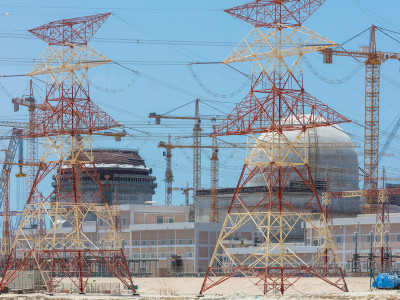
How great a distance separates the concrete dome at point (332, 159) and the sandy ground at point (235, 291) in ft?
114

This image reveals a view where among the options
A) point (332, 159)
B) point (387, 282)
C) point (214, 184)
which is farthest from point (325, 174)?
point (387, 282)

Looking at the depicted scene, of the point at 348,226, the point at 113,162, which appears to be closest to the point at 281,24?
the point at 348,226

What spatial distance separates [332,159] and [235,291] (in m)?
53.1

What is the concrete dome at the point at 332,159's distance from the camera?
5074 inches

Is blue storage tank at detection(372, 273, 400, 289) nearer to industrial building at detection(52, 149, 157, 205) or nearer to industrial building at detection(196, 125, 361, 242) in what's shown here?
industrial building at detection(196, 125, 361, 242)

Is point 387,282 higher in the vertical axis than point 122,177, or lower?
lower

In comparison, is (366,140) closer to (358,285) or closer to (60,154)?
(358,285)

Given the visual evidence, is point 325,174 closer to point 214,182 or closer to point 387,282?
point 214,182

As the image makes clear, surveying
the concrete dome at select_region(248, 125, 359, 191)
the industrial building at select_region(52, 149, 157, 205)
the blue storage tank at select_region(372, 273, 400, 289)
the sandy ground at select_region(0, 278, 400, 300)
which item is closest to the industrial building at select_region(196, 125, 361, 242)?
the concrete dome at select_region(248, 125, 359, 191)

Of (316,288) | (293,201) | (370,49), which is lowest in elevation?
(316,288)

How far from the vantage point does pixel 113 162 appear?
17775 centimetres

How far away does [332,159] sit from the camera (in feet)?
430

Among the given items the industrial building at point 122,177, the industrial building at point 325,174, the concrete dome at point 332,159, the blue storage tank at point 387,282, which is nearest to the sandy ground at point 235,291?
the blue storage tank at point 387,282

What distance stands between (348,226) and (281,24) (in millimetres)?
52763
